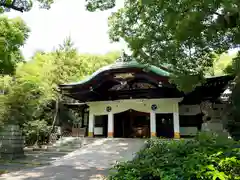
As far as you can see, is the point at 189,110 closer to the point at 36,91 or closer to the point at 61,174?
the point at 36,91

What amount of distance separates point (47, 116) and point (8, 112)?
5.93 meters

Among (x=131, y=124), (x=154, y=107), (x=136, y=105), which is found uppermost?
(x=136, y=105)

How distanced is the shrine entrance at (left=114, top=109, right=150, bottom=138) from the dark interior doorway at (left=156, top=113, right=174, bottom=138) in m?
0.82

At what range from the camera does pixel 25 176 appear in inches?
273

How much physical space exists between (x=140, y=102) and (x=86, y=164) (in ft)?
23.0

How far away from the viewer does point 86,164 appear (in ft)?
29.0

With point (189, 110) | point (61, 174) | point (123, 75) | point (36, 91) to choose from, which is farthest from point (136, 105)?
point (61, 174)

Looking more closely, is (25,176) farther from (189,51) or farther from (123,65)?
(123,65)

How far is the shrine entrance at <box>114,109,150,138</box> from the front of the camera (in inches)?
638

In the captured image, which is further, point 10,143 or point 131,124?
point 131,124

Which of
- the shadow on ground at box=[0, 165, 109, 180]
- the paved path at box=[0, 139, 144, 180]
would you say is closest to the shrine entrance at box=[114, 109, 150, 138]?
the paved path at box=[0, 139, 144, 180]

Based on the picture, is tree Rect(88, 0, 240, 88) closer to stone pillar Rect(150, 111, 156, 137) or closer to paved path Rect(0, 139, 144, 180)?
paved path Rect(0, 139, 144, 180)

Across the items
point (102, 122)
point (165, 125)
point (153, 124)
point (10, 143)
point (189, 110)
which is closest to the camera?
point (10, 143)

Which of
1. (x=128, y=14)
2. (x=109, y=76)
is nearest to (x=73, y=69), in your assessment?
(x=109, y=76)
